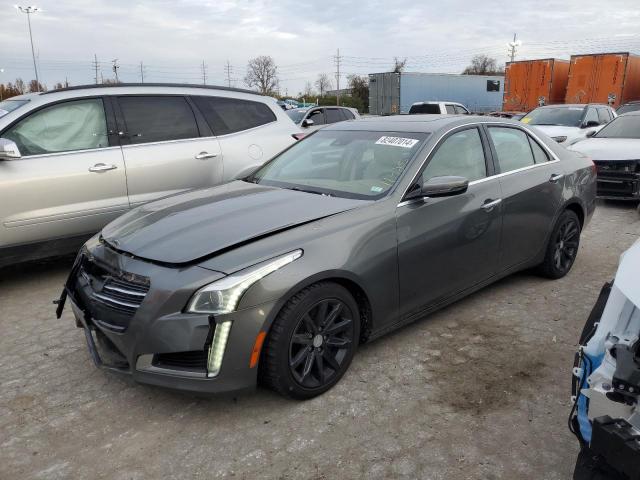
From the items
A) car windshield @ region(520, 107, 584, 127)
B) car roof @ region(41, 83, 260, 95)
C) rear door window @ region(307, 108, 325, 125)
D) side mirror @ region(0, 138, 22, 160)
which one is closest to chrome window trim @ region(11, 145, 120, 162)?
side mirror @ region(0, 138, 22, 160)

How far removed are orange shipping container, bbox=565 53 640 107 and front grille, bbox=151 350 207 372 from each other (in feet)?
69.6

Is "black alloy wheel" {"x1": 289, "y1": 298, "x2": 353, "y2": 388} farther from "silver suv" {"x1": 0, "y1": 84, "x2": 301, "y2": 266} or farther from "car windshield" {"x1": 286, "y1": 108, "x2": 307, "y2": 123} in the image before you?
"car windshield" {"x1": 286, "y1": 108, "x2": 307, "y2": 123}

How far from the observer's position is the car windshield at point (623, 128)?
9031 mm

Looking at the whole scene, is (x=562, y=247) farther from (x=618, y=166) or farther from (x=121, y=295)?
(x=618, y=166)

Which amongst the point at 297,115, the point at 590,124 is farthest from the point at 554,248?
the point at 297,115

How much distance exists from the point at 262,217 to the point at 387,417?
4.34 ft

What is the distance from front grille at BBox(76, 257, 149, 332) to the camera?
8.79 feet

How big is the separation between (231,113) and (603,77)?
60.6 ft

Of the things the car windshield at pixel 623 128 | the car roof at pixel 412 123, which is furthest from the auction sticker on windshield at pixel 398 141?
the car windshield at pixel 623 128

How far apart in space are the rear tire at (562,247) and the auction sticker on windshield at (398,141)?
1.79 metres

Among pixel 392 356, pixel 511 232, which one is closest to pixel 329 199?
pixel 392 356

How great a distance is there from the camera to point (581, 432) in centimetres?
194

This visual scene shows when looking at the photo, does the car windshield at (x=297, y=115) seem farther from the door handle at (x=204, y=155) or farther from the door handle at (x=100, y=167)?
the door handle at (x=100, y=167)

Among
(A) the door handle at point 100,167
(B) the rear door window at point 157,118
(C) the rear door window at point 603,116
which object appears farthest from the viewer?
(C) the rear door window at point 603,116
